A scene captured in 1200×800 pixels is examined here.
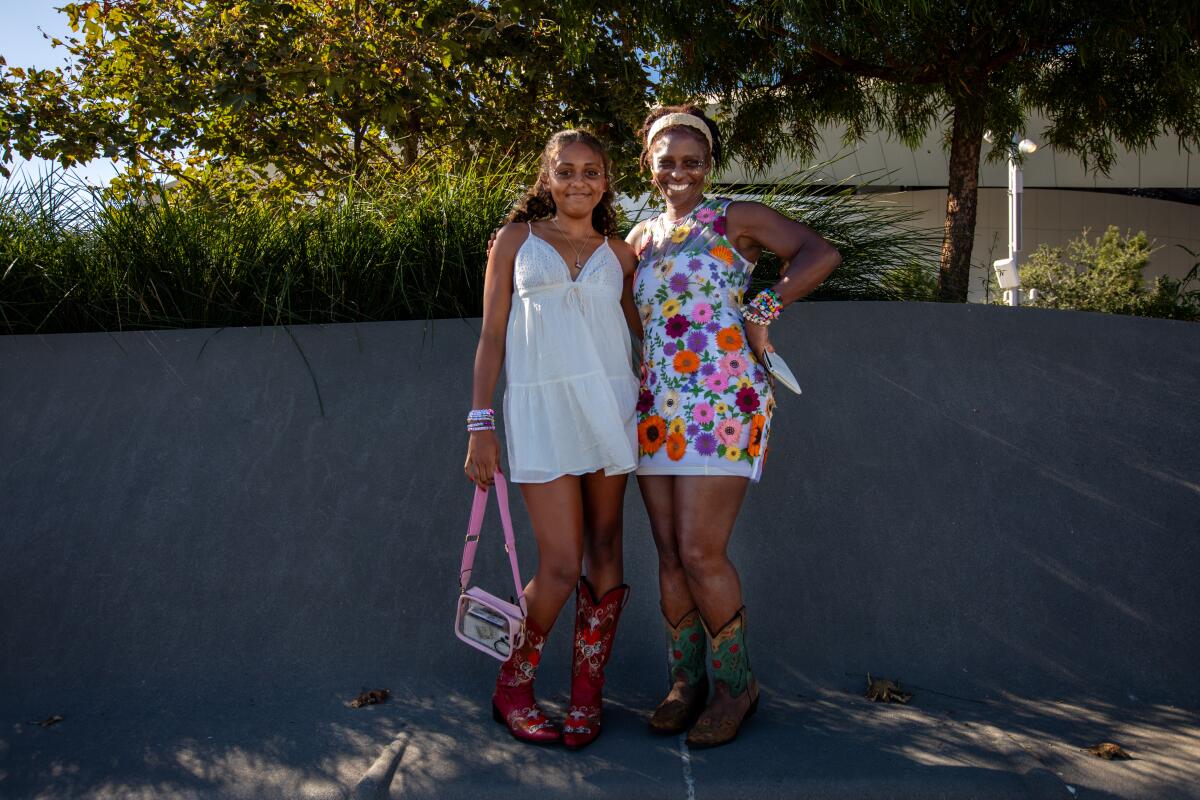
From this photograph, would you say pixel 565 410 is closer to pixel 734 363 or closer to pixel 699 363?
pixel 699 363

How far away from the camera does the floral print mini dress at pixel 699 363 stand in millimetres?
3439

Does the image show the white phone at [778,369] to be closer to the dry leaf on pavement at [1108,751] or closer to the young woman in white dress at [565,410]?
the young woman in white dress at [565,410]

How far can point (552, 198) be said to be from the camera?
144 inches

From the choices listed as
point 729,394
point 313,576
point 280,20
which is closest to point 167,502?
point 313,576

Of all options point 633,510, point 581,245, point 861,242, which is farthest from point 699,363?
point 861,242

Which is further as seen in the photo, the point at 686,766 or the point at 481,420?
the point at 481,420

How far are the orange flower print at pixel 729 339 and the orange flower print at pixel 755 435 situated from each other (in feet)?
0.81

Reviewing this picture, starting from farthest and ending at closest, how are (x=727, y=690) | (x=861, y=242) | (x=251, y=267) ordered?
(x=861, y=242)
(x=251, y=267)
(x=727, y=690)

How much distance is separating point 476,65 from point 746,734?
16.1 feet

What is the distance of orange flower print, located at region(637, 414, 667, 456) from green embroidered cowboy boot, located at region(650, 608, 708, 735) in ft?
1.99

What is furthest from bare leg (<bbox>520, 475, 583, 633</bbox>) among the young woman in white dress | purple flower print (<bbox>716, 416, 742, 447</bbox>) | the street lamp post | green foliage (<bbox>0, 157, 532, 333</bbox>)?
the street lamp post

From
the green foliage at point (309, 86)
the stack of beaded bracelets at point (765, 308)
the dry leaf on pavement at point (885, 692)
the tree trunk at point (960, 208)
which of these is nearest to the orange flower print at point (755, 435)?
the stack of beaded bracelets at point (765, 308)

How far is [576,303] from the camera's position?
345 cm

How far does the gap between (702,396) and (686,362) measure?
0.13 metres
